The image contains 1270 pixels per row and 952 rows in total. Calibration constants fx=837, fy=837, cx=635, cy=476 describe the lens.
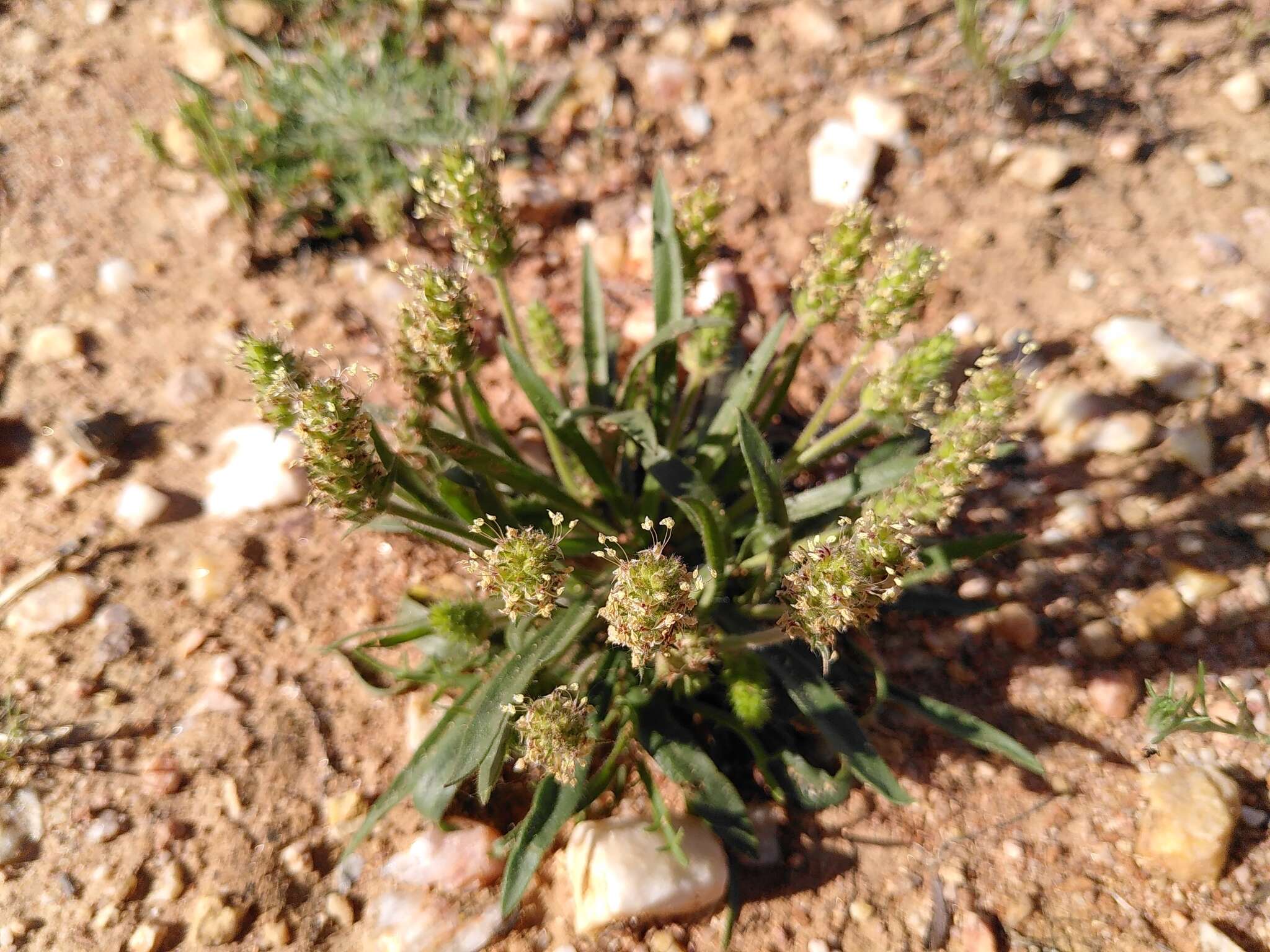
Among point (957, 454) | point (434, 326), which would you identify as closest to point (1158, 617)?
point (957, 454)

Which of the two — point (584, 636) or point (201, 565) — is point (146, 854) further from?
point (584, 636)

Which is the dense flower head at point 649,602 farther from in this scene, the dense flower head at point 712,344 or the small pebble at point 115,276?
the small pebble at point 115,276

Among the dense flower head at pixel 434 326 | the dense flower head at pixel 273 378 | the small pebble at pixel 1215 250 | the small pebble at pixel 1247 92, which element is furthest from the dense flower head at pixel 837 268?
the small pebble at pixel 1247 92

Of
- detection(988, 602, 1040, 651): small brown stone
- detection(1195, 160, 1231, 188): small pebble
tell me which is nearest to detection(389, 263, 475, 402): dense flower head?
detection(988, 602, 1040, 651): small brown stone

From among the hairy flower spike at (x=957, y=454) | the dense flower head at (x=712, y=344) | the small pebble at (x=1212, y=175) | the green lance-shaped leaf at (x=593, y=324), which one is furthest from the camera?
the small pebble at (x=1212, y=175)

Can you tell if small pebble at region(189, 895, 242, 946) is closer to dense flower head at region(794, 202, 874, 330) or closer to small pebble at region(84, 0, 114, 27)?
dense flower head at region(794, 202, 874, 330)

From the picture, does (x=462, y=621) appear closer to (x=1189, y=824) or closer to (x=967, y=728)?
(x=967, y=728)
